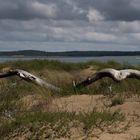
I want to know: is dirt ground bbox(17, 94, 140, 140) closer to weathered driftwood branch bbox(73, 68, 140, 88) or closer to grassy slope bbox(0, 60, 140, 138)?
grassy slope bbox(0, 60, 140, 138)

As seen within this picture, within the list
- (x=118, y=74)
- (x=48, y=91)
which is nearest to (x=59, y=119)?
(x=48, y=91)

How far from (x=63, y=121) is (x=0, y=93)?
3.44 m

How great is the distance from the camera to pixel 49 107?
1241 cm

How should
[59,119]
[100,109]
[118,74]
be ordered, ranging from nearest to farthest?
[59,119], [100,109], [118,74]

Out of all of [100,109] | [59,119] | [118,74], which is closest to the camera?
[59,119]

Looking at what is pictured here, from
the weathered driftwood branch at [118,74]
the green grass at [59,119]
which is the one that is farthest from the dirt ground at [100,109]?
the weathered driftwood branch at [118,74]

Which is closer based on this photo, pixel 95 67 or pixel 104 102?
pixel 104 102

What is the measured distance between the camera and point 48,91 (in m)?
15.1

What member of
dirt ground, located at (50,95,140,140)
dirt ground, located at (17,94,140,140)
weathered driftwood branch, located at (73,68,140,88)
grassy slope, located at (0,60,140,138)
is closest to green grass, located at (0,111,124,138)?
grassy slope, located at (0,60,140,138)

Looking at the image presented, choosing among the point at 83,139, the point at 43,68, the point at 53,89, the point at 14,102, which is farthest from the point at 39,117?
the point at 43,68

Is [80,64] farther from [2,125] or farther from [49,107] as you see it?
[2,125]

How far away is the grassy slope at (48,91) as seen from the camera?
31.8 feet

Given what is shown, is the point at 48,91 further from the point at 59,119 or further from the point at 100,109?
the point at 59,119

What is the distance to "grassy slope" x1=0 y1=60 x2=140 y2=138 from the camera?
969cm
